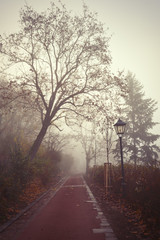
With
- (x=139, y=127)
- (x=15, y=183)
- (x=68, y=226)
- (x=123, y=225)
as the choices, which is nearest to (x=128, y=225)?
(x=123, y=225)

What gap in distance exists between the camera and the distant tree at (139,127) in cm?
2530

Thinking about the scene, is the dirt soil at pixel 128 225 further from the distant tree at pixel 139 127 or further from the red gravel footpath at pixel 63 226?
the distant tree at pixel 139 127

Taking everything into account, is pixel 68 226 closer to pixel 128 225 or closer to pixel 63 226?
pixel 63 226

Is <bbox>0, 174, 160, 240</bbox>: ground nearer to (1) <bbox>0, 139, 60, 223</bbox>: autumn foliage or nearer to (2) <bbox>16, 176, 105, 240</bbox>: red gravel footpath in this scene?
(2) <bbox>16, 176, 105, 240</bbox>: red gravel footpath

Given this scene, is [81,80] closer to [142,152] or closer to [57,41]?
[57,41]

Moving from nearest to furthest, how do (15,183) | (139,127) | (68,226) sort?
(68,226) < (15,183) < (139,127)

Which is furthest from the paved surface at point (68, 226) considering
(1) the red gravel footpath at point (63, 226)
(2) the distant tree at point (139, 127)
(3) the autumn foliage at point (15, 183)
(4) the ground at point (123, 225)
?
(2) the distant tree at point (139, 127)

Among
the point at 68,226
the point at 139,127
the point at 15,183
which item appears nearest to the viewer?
the point at 68,226

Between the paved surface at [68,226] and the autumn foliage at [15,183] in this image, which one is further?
the autumn foliage at [15,183]

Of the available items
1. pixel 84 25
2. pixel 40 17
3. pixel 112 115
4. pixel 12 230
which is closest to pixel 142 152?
pixel 112 115

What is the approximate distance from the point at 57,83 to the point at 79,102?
2.59m

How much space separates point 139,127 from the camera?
87.9 ft

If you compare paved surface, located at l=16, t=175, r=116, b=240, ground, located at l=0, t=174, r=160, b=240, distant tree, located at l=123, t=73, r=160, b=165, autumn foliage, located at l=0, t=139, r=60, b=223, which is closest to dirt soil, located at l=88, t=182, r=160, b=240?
ground, located at l=0, t=174, r=160, b=240

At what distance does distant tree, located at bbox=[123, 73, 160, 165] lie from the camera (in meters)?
25.3
